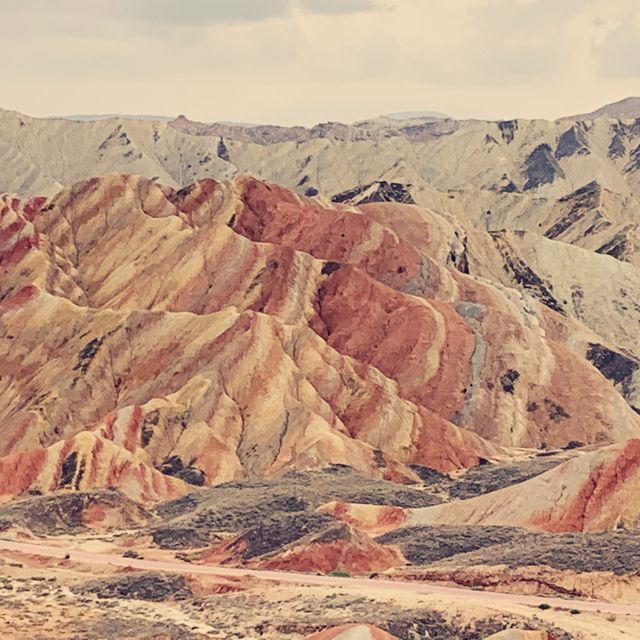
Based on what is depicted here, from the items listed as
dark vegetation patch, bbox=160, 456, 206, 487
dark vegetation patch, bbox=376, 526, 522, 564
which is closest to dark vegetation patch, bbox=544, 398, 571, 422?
dark vegetation patch, bbox=160, 456, 206, 487

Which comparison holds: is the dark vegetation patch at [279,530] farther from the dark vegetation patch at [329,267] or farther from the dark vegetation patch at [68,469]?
the dark vegetation patch at [329,267]

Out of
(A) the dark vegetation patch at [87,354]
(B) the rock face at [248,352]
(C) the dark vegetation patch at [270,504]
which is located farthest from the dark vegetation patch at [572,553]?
(A) the dark vegetation patch at [87,354]

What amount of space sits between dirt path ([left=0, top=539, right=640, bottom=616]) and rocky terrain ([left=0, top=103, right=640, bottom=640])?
0.71 m

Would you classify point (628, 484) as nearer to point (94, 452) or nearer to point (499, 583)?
point (499, 583)

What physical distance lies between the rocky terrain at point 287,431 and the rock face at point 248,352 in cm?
35

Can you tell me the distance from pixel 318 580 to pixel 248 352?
60185mm

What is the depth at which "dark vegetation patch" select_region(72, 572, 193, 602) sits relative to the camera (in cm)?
8781

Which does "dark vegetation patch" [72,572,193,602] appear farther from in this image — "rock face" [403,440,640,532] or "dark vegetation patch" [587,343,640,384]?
"dark vegetation patch" [587,343,640,384]

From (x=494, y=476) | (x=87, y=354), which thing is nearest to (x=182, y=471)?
(x=87, y=354)

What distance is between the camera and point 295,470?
131 metres

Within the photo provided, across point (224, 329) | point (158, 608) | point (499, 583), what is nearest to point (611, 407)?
point (224, 329)

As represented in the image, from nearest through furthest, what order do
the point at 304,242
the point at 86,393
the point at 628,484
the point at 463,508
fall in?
the point at 628,484 → the point at 463,508 → the point at 86,393 → the point at 304,242

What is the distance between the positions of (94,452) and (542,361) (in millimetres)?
67454

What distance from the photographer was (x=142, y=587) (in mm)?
89000
